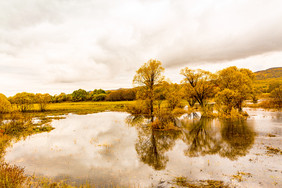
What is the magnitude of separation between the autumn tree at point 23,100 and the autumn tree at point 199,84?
163 ft

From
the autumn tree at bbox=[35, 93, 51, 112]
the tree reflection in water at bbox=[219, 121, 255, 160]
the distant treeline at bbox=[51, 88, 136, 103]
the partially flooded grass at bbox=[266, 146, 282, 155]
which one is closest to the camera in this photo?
the partially flooded grass at bbox=[266, 146, 282, 155]

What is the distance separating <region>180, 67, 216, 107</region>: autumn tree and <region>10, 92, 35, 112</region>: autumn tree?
49585 mm

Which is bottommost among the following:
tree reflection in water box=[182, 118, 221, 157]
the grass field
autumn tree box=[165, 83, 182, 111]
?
tree reflection in water box=[182, 118, 221, 157]

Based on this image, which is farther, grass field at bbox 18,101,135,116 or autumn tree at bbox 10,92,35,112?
grass field at bbox 18,101,135,116

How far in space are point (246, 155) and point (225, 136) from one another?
217 inches

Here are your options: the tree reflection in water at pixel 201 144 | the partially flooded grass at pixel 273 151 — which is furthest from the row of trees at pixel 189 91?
the partially flooded grass at pixel 273 151

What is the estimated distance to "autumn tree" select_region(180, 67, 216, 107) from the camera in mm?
40750

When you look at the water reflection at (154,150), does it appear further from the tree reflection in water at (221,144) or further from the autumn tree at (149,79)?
the autumn tree at (149,79)

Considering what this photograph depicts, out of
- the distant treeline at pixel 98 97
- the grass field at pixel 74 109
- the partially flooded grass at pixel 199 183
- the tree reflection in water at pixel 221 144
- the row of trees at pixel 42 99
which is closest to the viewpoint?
the partially flooded grass at pixel 199 183

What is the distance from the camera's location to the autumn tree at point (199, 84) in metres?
40.8

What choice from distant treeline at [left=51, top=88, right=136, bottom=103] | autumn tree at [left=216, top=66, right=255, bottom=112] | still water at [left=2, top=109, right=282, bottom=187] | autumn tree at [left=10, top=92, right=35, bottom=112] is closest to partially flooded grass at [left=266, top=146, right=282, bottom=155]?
still water at [left=2, top=109, right=282, bottom=187]

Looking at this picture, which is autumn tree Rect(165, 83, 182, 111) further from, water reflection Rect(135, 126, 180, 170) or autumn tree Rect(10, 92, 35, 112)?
A: autumn tree Rect(10, 92, 35, 112)

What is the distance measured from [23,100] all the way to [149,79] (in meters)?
41.0

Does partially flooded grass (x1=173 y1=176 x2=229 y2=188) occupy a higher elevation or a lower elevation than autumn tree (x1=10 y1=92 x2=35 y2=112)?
lower
